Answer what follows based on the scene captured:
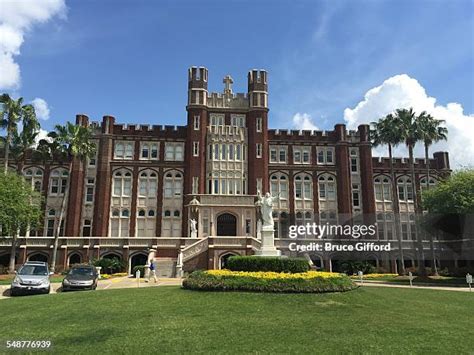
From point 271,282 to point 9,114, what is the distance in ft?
114

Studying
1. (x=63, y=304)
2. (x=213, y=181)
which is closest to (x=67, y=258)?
(x=213, y=181)

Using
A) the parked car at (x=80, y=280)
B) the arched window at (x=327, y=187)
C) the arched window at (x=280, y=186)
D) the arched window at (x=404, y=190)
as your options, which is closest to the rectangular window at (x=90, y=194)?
the arched window at (x=280, y=186)

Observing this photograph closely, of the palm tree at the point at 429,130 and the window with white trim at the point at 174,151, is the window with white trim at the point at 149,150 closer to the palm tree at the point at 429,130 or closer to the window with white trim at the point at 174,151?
the window with white trim at the point at 174,151

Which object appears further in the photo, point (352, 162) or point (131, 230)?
point (352, 162)

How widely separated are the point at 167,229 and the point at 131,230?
4.30m

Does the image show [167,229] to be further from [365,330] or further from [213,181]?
[365,330]

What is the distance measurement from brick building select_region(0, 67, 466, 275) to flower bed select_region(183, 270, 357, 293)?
83.5 feet

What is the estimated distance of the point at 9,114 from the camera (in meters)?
40.0

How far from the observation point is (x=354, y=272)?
43375 mm

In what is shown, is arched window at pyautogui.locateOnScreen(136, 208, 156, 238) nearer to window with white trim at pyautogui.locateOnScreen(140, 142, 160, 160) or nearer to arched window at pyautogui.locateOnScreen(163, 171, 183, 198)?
arched window at pyautogui.locateOnScreen(163, 171, 183, 198)

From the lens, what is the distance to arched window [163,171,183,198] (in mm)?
49594

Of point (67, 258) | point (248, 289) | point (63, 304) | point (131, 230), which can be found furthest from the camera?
point (131, 230)
